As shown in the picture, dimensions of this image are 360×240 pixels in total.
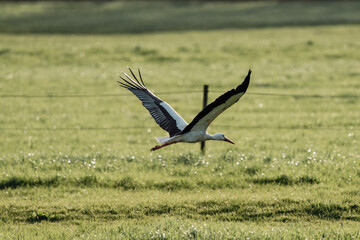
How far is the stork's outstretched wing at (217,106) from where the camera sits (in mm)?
6809

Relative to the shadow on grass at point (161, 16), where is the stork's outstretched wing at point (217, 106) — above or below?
below

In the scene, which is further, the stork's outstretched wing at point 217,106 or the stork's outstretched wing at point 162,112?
the stork's outstretched wing at point 162,112

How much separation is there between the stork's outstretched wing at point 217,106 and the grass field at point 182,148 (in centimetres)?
139

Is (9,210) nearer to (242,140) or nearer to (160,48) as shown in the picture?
(242,140)

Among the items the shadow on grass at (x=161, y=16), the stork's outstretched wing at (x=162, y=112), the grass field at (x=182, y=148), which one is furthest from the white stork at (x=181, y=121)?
the shadow on grass at (x=161, y=16)

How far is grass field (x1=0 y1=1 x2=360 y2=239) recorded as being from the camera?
319 inches

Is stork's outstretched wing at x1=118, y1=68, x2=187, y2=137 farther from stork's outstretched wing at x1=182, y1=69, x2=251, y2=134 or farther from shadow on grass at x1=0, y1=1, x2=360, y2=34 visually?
shadow on grass at x1=0, y1=1, x2=360, y2=34

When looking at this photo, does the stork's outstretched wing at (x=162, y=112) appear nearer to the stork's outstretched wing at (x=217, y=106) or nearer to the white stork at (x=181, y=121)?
the white stork at (x=181, y=121)

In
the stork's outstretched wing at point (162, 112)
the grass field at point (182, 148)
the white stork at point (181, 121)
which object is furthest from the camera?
the stork's outstretched wing at point (162, 112)

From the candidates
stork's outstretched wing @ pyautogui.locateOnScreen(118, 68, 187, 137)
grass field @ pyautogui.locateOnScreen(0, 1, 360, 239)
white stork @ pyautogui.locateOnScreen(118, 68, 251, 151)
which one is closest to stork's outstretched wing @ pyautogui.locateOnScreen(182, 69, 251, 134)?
white stork @ pyautogui.locateOnScreen(118, 68, 251, 151)

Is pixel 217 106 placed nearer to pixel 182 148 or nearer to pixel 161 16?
pixel 182 148

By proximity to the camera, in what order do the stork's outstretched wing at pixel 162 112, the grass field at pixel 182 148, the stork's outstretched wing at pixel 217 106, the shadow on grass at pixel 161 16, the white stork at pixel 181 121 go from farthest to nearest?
the shadow on grass at pixel 161 16
the stork's outstretched wing at pixel 162 112
the grass field at pixel 182 148
the white stork at pixel 181 121
the stork's outstretched wing at pixel 217 106

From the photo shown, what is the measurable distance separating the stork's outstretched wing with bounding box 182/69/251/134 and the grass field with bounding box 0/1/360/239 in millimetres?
1385

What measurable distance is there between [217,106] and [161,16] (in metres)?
49.4
